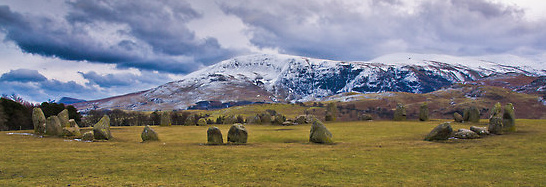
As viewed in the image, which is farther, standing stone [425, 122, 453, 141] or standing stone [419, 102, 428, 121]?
standing stone [419, 102, 428, 121]

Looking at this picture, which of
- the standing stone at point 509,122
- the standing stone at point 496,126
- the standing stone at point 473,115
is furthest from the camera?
the standing stone at point 473,115

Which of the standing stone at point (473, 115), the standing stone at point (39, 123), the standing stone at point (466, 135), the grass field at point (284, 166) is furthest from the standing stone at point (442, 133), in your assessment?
the standing stone at point (39, 123)

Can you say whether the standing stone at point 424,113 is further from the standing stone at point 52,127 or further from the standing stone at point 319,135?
the standing stone at point 52,127

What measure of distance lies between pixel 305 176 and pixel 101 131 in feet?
86.1

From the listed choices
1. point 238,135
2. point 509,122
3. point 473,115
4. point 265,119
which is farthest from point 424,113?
point 238,135

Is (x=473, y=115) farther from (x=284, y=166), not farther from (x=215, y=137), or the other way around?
(x=284, y=166)

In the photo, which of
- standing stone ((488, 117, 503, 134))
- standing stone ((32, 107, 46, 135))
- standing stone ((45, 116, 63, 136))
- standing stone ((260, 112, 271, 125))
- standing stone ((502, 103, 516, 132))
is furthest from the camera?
standing stone ((260, 112, 271, 125))

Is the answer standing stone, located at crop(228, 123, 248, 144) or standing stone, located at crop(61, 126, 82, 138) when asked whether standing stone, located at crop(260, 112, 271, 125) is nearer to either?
standing stone, located at crop(228, 123, 248, 144)

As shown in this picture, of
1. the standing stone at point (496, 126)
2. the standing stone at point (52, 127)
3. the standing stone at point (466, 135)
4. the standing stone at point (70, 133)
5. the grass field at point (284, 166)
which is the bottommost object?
the grass field at point (284, 166)

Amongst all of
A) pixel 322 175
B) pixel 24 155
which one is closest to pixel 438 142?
pixel 322 175

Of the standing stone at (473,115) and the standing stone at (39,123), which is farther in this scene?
the standing stone at (473,115)

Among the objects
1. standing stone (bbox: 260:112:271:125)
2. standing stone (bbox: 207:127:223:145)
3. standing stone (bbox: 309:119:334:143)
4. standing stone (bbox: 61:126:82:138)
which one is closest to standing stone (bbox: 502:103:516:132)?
standing stone (bbox: 309:119:334:143)

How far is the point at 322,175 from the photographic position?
1625 centimetres

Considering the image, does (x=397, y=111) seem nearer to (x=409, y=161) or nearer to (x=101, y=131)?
(x=409, y=161)
